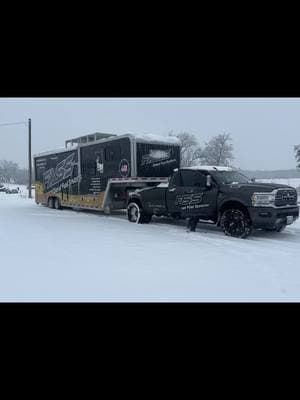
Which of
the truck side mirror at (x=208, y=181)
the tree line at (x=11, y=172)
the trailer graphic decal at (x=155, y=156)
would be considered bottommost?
the truck side mirror at (x=208, y=181)

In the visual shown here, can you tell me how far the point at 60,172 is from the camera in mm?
17641

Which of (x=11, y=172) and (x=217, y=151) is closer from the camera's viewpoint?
(x=217, y=151)

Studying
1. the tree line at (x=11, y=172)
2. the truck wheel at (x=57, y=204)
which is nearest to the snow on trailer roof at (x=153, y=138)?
the truck wheel at (x=57, y=204)

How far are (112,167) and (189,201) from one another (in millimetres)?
4454

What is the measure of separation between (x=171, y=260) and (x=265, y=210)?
316cm

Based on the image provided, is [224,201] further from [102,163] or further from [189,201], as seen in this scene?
[102,163]

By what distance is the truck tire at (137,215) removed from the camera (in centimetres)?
1227

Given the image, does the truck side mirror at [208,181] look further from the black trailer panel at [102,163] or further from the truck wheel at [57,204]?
the truck wheel at [57,204]

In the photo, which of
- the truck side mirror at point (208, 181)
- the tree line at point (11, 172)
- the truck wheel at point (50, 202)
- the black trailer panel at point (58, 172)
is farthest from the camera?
the tree line at point (11, 172)

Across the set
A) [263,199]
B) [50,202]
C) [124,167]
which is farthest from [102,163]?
[263,199]

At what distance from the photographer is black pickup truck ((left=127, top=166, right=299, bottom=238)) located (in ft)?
28.8

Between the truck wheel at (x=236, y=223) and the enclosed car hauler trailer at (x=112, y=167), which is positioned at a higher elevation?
the enclosed car hauler trailer at (x=112, y=167)

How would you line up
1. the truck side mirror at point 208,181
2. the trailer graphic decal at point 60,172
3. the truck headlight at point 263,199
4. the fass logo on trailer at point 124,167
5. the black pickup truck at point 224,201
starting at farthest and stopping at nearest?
1. the trailer graphic decal at point 60,172
2. the fass logo on trailer at point 124,167
3. the truck side mirror at point 208,181
4. the black pickup truck at point 224,201
5. the truck headlight at point 263,199

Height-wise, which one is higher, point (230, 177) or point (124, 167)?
point (124, 167)
